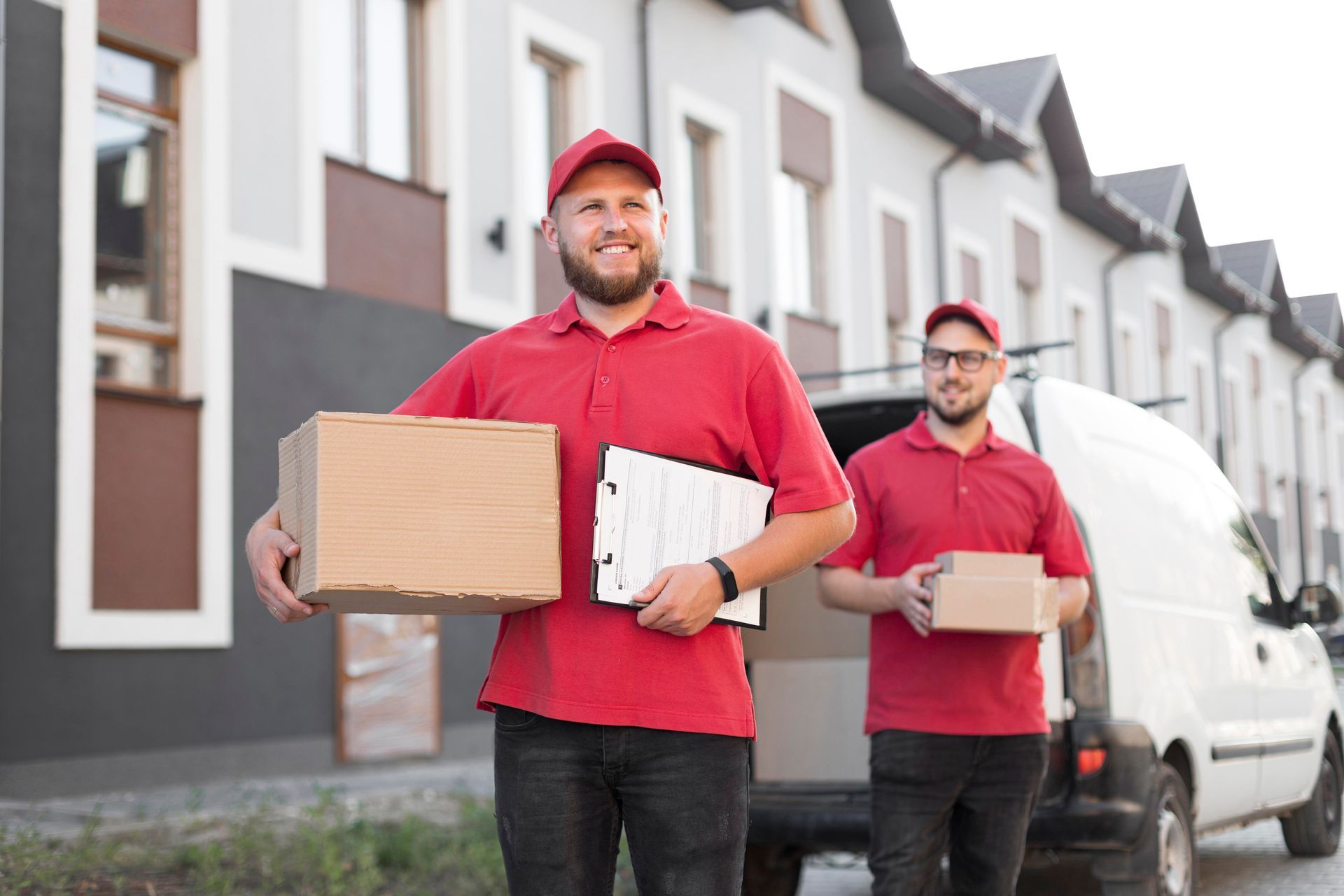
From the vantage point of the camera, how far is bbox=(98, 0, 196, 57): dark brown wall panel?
35.8 feet

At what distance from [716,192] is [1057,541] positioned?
13.6 meters

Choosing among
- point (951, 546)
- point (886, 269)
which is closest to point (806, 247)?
point (886, 269)

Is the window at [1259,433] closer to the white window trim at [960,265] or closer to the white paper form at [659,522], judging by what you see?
the white window trim at [960,265]

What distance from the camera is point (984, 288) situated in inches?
996

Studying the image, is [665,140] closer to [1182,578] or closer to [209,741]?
[209,741]

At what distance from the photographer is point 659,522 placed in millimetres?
2994

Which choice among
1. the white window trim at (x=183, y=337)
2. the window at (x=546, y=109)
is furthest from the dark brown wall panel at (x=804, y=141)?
the white window trim at (x=183, y=337)

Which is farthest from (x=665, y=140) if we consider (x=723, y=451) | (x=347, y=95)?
(x=723, y=451)

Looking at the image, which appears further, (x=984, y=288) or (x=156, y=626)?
(x=984, y=288)

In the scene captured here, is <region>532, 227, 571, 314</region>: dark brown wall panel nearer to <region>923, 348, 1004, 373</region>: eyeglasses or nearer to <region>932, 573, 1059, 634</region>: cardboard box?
<region>923, 348, 1004, 373</region>: eyeglasses

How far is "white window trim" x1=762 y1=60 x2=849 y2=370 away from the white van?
1122 cm

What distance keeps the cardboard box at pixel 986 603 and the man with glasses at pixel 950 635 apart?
0.07 metres

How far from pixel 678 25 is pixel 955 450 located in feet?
42.6

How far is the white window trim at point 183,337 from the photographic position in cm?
1023
